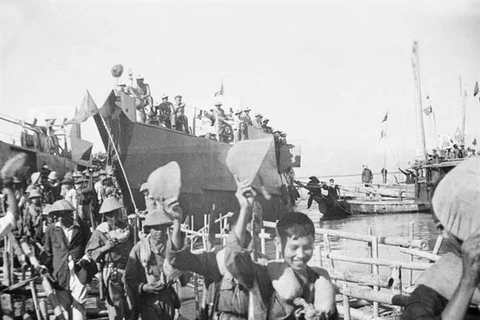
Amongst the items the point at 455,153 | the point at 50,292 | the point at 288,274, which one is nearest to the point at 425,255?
the point at 288,274

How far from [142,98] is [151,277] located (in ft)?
18.4

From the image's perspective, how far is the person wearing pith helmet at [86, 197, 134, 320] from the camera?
3926mm

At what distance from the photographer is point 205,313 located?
2793 millimetres

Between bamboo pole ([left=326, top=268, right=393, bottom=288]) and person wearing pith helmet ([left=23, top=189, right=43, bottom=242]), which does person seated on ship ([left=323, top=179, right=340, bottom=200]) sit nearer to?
person wearing pith helmet ([left=23, top=189, right=43, bottom=242])

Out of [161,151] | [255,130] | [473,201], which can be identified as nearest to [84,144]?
[161,151]

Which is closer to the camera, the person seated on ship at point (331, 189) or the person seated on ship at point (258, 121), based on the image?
the person seated on ship at point (258, 121)

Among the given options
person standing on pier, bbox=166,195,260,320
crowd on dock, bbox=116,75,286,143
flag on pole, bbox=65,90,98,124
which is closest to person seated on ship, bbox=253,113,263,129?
crowd on dock, bbox=116,75,286,143

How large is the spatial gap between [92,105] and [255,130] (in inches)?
89.9

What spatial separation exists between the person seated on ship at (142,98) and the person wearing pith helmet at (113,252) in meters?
4.30

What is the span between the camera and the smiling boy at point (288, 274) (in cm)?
223

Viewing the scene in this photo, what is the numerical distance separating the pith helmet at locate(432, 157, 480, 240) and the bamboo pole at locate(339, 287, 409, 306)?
0.67 metres

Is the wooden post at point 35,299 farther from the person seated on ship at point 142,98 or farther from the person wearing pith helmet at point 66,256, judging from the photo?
the person seated on ship at point 142,98

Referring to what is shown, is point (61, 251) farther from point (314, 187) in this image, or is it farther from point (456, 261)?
point (314, 187)

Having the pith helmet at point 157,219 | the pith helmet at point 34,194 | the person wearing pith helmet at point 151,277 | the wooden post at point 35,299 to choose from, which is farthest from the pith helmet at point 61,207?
the pith helmet at point 34,194
